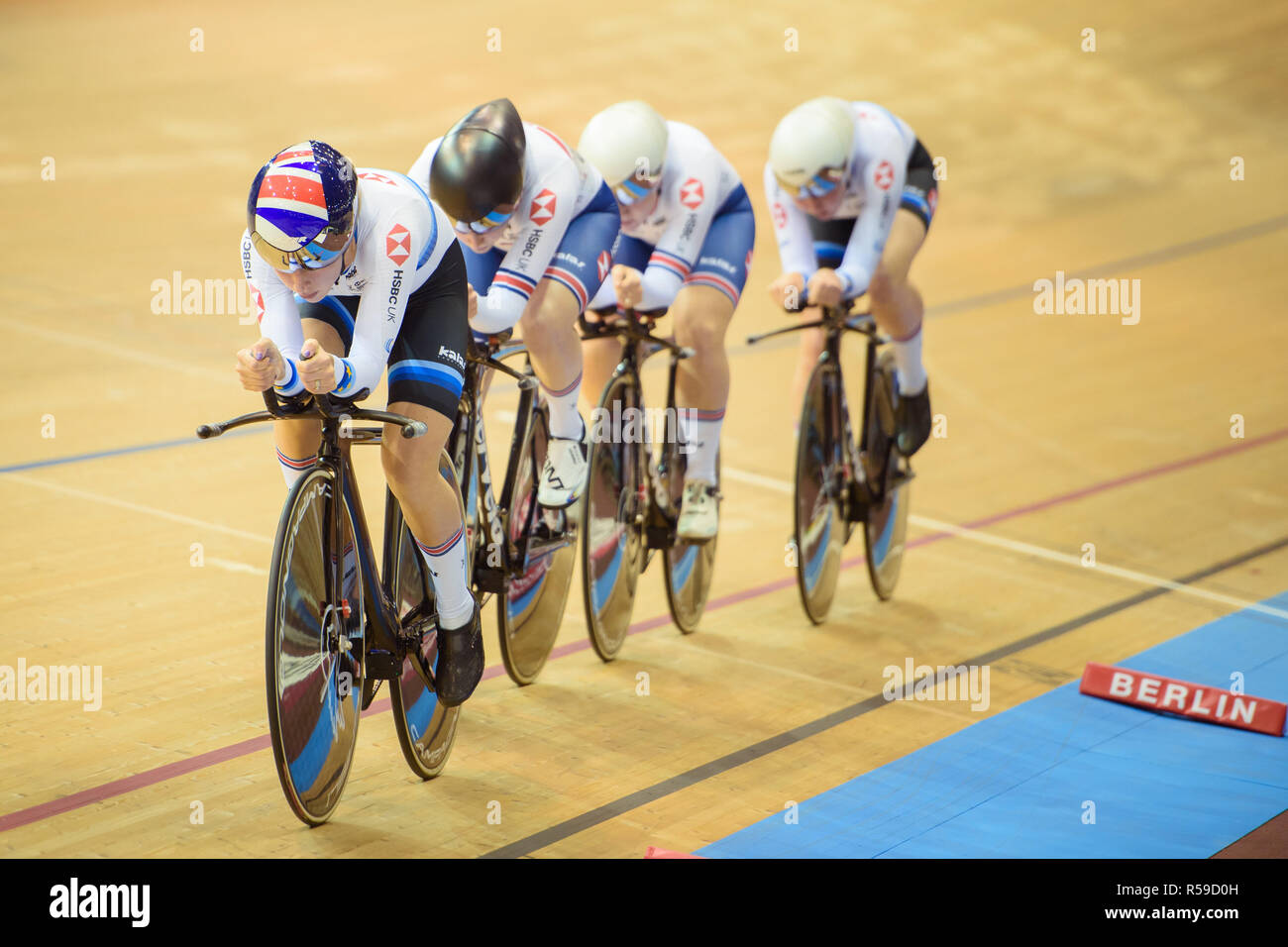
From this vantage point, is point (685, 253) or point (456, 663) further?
point (685, 253)

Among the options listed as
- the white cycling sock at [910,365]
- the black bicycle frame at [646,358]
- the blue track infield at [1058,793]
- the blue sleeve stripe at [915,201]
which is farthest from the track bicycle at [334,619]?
the blue sleeve stripe at [915,201]

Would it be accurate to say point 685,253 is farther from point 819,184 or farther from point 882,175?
point 882,175

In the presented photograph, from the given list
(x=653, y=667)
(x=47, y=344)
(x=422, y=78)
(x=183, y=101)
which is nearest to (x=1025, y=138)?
(x=422, y=78)

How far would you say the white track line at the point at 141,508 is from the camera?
186 inches

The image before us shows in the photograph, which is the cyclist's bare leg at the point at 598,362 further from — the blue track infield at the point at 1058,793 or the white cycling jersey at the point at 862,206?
the blue track infield at the point at 1058,793

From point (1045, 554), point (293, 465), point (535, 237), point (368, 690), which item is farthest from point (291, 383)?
point (1045, 554)

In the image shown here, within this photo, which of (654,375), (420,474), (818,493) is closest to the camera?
(420,474)

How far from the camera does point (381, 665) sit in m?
2.95

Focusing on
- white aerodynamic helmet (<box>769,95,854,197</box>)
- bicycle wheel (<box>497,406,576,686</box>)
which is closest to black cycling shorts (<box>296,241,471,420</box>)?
bicycle wheel (<box>497,406,576,686</box>)

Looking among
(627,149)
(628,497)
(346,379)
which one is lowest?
(628,497)

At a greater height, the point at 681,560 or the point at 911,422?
the point at 911,422

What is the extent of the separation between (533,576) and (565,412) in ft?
1.46
